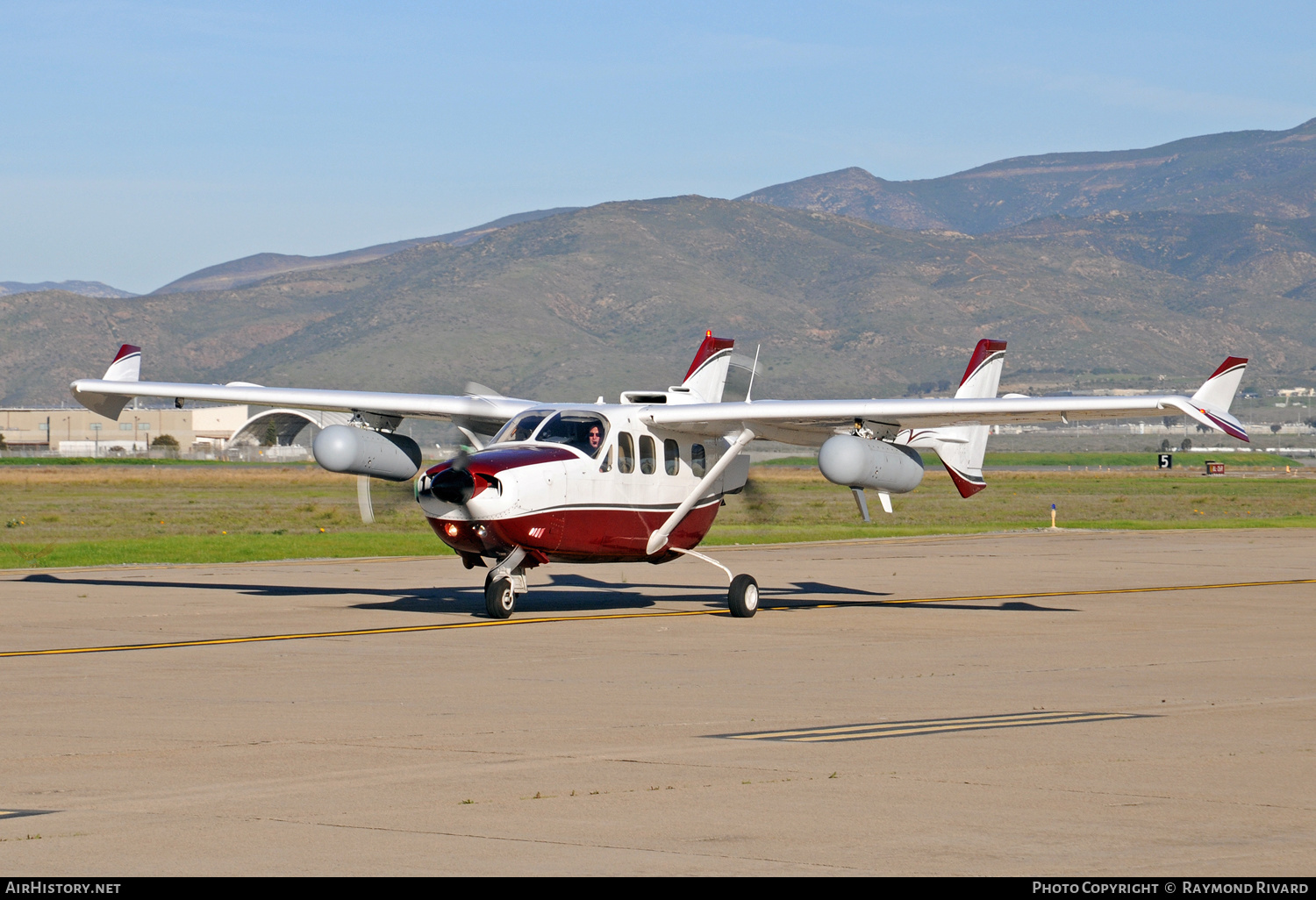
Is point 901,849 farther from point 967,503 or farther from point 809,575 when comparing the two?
point 967,503

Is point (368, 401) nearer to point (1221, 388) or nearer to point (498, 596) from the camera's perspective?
point (498, 596)

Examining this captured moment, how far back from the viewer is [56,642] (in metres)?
19.0

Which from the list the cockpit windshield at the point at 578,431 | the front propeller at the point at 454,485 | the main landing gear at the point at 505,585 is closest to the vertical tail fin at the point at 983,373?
the cockpit windshield at the point at 578,431

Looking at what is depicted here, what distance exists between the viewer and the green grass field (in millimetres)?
35750

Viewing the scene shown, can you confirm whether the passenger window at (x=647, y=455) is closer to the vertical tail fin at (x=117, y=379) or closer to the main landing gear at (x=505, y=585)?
the main landing gear at (x=505, y=585)

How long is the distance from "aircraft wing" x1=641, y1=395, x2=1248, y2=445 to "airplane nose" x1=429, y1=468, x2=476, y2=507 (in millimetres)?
3959

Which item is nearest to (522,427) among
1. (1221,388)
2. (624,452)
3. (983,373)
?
(624,452)

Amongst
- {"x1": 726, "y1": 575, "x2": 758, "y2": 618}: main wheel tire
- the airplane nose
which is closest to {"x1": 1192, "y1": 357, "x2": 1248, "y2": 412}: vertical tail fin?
{"x1": 726, "y1": 575, "x2": 758, "y2": 618}: main wheel tire

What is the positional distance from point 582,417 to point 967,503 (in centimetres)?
6067

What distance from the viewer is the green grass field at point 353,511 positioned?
3575cm

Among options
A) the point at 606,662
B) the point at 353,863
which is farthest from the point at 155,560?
the point at 353,863

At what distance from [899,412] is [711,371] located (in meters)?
5.66

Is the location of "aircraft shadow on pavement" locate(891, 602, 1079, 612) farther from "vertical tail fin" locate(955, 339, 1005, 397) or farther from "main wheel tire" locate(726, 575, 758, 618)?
"vertical tail fin" locate(955, 339, 1005, 397)

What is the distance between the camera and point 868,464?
21.6 metres
